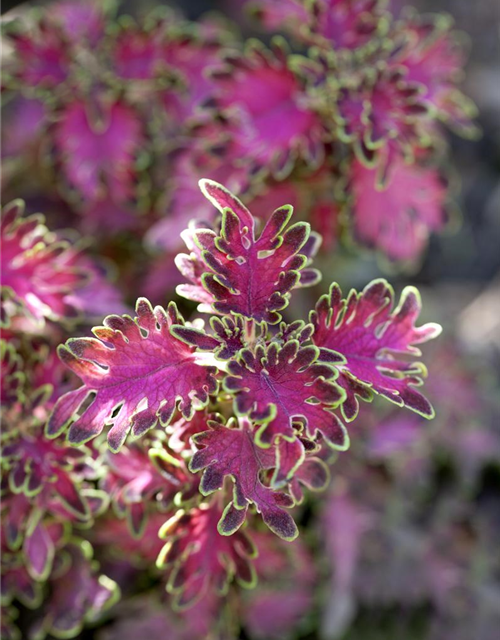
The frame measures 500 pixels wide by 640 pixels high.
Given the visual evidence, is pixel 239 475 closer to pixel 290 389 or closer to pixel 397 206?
pixel 290 389

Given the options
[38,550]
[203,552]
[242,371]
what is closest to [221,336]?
[242,371]

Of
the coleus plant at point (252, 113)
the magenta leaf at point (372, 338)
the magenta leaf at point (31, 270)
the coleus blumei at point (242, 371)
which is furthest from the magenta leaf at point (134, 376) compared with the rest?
the coleus plant at point (252, 113)

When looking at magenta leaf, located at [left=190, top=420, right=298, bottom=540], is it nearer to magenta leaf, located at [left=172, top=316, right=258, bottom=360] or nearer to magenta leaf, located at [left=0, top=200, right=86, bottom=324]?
magenta leaf, located at [left=172, top=316, right=258, bottom=360]

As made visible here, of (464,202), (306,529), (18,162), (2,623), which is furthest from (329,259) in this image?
(464,202)

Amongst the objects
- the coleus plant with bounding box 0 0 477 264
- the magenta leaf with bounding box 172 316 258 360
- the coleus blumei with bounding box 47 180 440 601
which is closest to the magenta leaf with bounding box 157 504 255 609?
the coleus blumei with bounding box 47 180 440 601

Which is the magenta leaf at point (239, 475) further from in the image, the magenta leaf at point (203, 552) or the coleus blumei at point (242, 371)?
the magenta leaf at point (203, 552)
